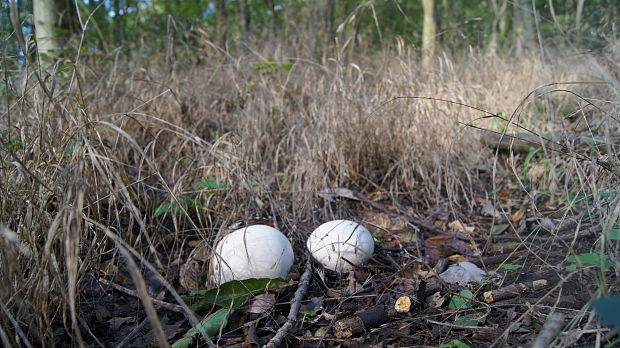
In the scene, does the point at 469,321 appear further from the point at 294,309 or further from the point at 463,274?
the point at 294,309

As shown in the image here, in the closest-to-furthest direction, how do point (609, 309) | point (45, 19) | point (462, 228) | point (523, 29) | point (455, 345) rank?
point (609, 309), point (455, 345), point (462, 228), point (45, 19), point (523, 29)

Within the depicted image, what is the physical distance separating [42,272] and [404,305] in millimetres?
1266

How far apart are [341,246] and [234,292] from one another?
53 centimetres

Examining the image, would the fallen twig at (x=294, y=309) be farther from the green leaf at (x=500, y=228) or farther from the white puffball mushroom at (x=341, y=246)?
the green leaf at (x=500, y=228)

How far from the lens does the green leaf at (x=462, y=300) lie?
66.5 inches

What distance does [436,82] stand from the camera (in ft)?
11.1

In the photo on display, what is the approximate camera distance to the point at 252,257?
73.6 inches

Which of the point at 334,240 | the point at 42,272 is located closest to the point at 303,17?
the point at 334,240

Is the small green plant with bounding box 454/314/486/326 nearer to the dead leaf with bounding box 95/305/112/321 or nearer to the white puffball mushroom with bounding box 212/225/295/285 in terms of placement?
the white puffball mushroom with bounding box 212/225/295/285

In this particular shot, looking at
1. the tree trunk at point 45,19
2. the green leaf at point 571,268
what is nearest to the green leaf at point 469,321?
the green leaf at point 571,268

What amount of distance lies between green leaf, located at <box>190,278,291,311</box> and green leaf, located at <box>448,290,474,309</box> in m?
0.70

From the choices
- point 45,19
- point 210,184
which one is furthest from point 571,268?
point 45,19

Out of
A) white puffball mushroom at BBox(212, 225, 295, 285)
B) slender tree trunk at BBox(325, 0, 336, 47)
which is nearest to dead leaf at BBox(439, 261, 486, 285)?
white puffball mushroom at BBox(212, 225, 295, 285)

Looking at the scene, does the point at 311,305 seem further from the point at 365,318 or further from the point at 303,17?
the point at 303,17
